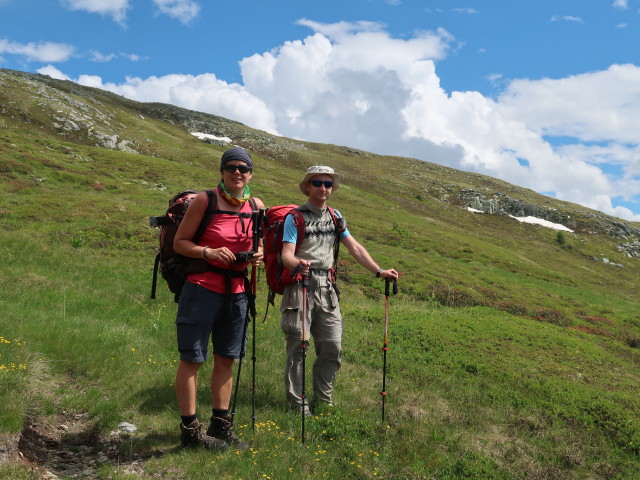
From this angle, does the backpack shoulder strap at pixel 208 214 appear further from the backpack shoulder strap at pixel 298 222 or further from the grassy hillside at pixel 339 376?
the grassy hillside at pixel 339 376

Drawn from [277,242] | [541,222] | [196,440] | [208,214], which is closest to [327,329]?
[277,242]

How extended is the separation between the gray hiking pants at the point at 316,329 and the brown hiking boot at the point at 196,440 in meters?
1.55

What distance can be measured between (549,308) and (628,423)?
53.9ft

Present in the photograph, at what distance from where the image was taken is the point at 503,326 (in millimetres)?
15727

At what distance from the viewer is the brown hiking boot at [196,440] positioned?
524 cm

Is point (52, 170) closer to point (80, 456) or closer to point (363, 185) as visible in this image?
point (80, 456)

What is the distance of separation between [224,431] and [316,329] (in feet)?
6.30

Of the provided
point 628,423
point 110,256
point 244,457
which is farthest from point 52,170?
point 628,423

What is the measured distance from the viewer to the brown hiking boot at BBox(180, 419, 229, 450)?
5.24 metres

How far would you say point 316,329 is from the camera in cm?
662

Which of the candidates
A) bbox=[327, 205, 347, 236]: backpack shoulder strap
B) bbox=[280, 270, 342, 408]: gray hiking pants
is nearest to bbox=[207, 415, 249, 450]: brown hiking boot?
bbox=[280, 270, 342, 408]: gray hiking pants

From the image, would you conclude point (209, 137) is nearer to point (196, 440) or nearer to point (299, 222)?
point (299, 222)

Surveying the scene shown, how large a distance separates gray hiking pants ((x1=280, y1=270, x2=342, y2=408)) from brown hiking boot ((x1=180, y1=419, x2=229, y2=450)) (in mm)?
1551

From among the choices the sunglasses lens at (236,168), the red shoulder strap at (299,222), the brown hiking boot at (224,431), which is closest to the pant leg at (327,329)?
the red shoulder strap at (299,222)
